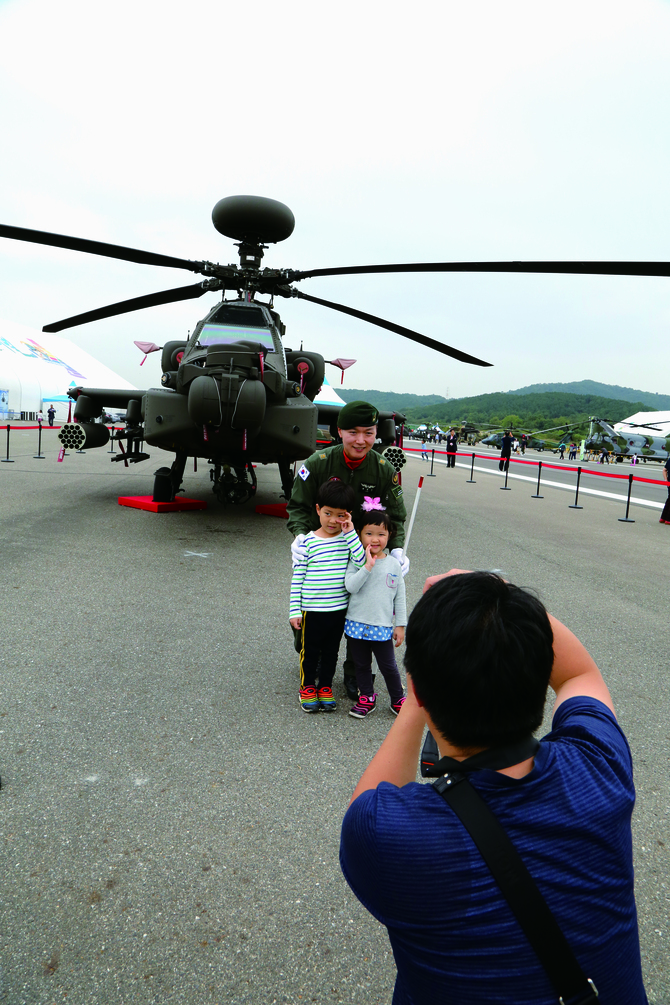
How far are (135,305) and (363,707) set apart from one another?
7030mm

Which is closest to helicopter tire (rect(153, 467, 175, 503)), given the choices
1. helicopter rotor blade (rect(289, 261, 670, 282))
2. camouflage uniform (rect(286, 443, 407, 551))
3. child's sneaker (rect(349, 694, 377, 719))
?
helicopter rotor blade (rect(289, 261, 670, 282))

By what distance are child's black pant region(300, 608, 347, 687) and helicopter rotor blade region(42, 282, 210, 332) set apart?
6453 mm

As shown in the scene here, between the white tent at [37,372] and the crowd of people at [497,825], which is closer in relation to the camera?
the crowd of people at [497,825]

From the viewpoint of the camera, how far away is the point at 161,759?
2.71 m

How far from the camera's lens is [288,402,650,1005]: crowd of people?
0.88m

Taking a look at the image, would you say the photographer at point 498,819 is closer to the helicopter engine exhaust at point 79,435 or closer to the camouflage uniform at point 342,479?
the camouflage uniform at point 342,479

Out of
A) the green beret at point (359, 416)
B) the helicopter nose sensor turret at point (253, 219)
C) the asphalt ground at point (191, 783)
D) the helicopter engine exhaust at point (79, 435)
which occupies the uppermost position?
the helicopter nose sensor turret at point (253, 219)

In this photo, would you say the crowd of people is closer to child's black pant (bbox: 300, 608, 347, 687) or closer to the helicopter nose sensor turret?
child's black pant (bbox: 300, 608, 347, 687)

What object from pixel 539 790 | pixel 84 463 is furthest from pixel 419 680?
pixel 84 463

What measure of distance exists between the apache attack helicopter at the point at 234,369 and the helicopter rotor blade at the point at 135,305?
15 mm

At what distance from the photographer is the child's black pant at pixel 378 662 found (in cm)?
325

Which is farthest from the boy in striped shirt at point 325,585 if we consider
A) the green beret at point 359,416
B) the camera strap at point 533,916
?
the camera strap at point 533,916

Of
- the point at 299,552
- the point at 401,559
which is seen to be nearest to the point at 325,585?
the point at 299,552

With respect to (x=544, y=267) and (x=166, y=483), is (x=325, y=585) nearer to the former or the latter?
(x=544, y=267)
